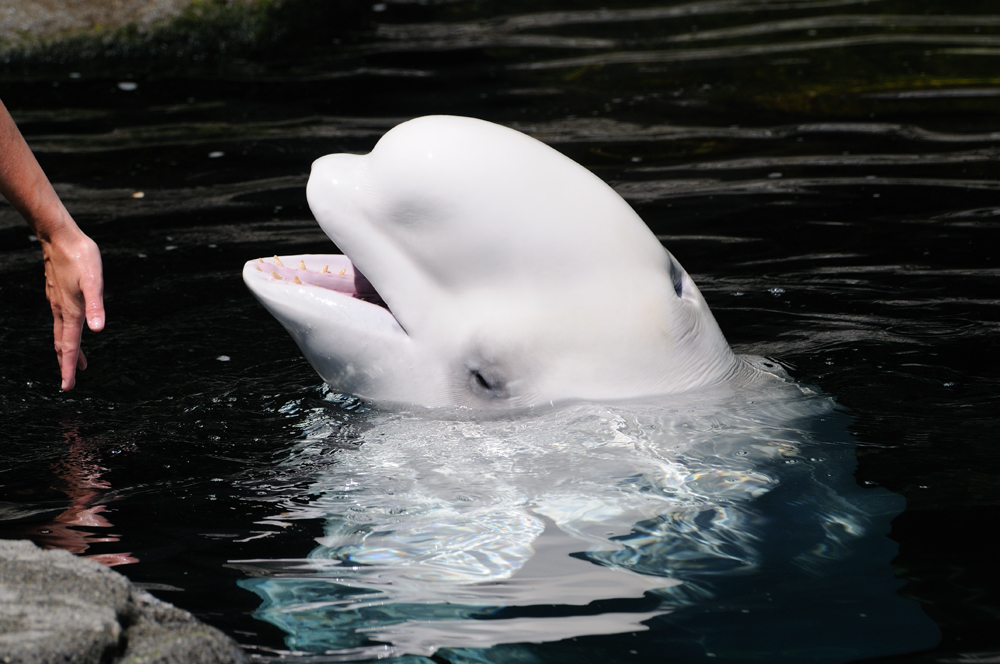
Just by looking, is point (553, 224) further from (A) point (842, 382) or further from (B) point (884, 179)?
(B) point (884, 179)

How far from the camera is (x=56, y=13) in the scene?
1170 centimetres

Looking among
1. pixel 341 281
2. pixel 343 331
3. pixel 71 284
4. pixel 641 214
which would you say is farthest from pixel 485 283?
pixel 641 214

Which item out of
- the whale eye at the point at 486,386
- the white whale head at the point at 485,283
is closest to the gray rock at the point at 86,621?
the white whale head at the point at 485,283

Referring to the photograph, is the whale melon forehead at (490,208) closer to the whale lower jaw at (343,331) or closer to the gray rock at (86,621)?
the whale lower jaw at (343,331)

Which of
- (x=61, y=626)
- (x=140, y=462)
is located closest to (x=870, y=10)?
(x=140, y=462)

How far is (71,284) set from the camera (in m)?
3.71

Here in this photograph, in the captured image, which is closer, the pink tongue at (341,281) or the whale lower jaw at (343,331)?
the whale lower jaw at (343,331)

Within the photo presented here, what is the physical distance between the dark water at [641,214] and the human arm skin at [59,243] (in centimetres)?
47

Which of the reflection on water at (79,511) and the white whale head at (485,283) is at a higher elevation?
the white whale head at (485,283)

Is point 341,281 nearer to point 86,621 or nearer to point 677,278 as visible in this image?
point 677,278

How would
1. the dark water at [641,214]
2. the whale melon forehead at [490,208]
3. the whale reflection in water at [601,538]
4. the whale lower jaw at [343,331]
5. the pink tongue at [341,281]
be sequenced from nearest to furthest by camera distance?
the whale reflection in water at [601,538] → the dark water at [641,214] → the whale melon forehead at [490,208] → the whale lower jaw at [343,331] → the pink tongue at [341,281]

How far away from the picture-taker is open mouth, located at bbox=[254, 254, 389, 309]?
151 inches

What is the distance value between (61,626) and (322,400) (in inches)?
81.6

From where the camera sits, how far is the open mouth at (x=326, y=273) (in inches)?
151
